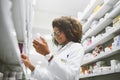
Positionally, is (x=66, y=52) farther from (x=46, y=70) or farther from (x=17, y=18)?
(x=17, y=18)

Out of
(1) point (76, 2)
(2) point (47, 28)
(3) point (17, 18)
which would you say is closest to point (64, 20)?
(3) point (17, 18)

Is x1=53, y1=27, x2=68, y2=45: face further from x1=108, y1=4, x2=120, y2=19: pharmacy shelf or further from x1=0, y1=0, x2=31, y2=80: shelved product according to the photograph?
x1=108, y1=4, x2=120, y2=19: pharmacy shelf

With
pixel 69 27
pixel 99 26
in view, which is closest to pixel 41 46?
pixel 69 27

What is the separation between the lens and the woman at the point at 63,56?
125 centimetres

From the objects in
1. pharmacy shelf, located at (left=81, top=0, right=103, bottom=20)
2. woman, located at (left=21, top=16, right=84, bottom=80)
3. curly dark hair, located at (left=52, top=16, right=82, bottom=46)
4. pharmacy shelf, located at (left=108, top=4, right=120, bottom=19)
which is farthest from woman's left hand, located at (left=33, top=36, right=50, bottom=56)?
pharmacy shelf, located at (left=81, top=0, right=103, bottom=20)

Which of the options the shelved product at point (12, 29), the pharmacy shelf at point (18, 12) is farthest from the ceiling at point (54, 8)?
the pharmacy shelf at point (18, 12)

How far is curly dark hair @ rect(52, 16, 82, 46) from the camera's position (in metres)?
1.47

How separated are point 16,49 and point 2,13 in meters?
0.50

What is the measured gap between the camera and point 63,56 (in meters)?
1.40

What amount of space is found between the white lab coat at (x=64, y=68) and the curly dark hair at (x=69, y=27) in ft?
0.47

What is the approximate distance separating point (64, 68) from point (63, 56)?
0.18 metres

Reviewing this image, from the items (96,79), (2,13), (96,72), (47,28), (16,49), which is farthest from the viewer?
(47,28)

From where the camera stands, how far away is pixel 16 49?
106 centimetres

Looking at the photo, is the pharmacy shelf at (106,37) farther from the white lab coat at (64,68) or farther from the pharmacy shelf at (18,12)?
the pharmacy shelf at (18,12)
